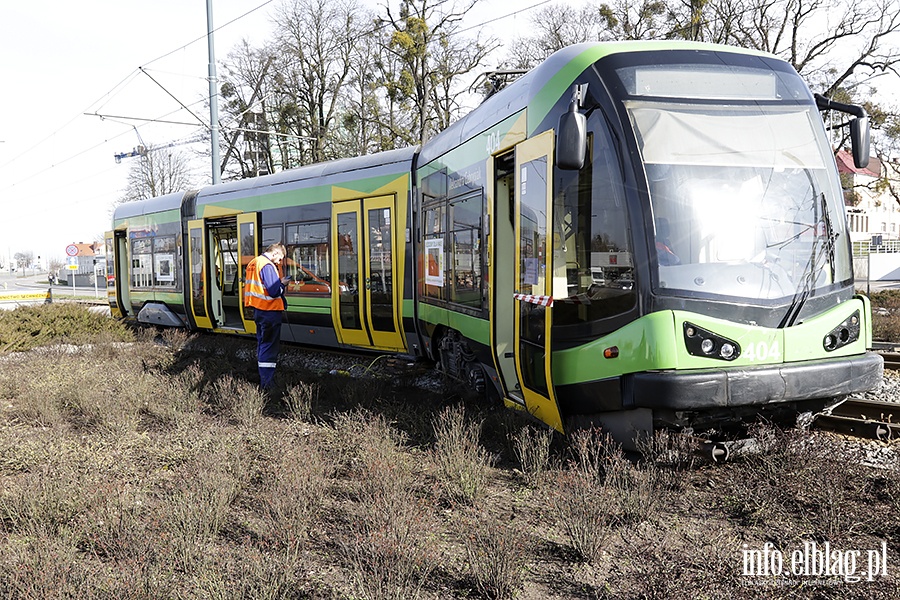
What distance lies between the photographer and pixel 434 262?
884 cm

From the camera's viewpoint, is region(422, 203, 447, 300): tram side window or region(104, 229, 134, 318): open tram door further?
region(104, 229, 134, 318): open tram door

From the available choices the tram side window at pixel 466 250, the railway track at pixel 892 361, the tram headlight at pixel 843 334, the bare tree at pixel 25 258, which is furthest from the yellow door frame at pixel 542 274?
the bare tree at pixel 25 258

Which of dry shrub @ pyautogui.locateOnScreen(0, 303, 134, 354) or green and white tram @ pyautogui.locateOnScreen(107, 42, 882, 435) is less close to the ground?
green and white tram @ pyautogui.locateOnScreen(107, 42, 882, 435)

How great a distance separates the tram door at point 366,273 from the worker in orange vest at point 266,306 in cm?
145

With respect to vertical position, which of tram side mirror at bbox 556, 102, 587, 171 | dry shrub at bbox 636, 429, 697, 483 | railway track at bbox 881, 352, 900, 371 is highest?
tram side mirror at bbox 556, 102, 587, 171

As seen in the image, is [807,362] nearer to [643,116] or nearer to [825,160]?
[825,160]

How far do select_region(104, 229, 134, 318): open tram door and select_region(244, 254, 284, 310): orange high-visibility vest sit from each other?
33.7 feet

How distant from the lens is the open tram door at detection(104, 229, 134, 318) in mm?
19047

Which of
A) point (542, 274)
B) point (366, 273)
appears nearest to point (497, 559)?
point (542, 274)

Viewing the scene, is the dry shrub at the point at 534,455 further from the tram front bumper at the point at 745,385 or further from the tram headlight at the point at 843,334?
the tram headlight at the point at 843,334

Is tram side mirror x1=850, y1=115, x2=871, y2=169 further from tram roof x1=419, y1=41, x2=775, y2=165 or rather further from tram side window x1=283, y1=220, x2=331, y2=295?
tram side window x1=283, y1=220, x2=331, y2=295

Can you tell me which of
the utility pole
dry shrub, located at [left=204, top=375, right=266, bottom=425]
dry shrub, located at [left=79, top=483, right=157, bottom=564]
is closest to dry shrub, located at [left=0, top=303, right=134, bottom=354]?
the utility pole

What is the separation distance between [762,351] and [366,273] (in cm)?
672

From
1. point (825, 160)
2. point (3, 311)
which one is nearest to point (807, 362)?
point (825, 160)
